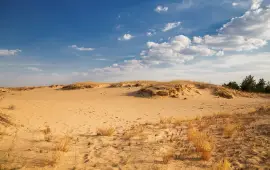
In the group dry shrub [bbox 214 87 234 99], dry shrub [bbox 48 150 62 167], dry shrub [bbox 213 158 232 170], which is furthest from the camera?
dry shrub [bbox 214 87 234 99]

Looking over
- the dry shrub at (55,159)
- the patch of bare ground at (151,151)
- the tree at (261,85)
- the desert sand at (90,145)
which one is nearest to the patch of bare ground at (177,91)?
the desert sand at (90,145)

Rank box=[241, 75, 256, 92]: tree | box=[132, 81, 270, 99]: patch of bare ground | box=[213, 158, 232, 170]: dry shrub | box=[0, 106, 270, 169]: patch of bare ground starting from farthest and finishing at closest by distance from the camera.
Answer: box=[241, 75, 256, 92]: tree
box=[132, 81, 270, 99]: patch of bare ground
box=[0, 106, 270, 169]: patch of bare ground
box=[213, 158, 232, 170]: dry shrub

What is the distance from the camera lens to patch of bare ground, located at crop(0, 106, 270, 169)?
15.5 ft

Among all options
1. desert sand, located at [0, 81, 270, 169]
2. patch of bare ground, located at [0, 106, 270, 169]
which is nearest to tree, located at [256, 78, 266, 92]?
desert sand, located at [0, 81, 270, 169]

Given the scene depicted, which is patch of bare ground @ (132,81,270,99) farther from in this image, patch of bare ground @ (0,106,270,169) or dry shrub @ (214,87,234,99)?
patch of bare ground @ (0,106,270,169)

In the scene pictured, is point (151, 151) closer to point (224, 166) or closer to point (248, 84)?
point (224, 166)

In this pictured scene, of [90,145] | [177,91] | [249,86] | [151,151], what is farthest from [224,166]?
[249,86]

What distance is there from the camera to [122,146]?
627cm

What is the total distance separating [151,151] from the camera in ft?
18.7

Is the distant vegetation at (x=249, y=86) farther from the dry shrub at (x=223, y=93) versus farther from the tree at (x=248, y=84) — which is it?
the dry shrub at (x=223, y=93)

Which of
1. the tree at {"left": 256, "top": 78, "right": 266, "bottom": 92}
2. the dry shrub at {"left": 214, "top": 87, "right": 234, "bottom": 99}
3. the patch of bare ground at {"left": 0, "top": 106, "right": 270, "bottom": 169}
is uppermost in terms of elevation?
the tree at {"left": 256, "top": 78, "right": 266, "bottom": 92}

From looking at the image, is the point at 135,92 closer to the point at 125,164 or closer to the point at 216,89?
the point at 216,89

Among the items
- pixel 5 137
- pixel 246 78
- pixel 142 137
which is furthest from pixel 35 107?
pixel 246 78

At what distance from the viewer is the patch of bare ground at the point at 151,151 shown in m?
4.71
